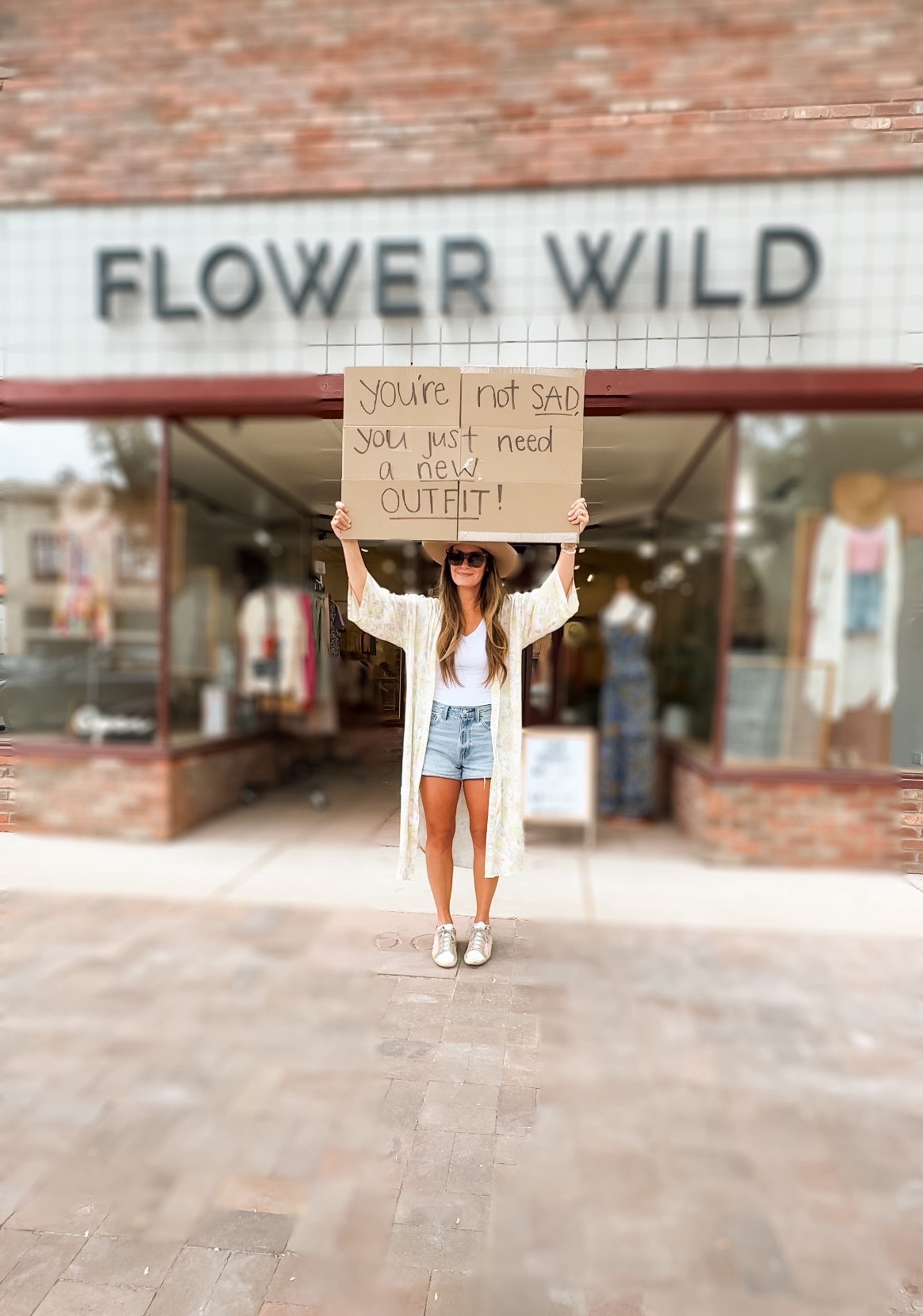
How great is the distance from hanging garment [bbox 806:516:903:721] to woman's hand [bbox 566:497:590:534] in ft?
9.79

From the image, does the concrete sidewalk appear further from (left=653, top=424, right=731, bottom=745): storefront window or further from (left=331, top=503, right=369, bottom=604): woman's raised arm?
(left=331, top=503, right=369, bottom=604): woman's raised arm

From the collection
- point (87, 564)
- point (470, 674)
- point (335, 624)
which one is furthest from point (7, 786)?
point (87, 564)

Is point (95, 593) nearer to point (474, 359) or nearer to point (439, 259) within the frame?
point (439, 259)

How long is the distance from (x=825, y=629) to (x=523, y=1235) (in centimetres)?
331

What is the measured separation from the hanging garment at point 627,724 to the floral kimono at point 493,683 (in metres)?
3.39

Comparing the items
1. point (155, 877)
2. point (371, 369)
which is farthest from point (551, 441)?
point (155, 877)

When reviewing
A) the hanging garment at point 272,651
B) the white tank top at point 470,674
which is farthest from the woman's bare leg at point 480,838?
the hanging garment at point 272,651

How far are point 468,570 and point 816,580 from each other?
3281mm

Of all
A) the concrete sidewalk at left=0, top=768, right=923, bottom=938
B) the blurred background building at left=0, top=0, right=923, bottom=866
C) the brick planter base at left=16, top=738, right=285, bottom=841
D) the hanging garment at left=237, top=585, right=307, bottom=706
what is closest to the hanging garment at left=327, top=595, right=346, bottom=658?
the blurred background building at left=0, top=0, right=923, bottom=866

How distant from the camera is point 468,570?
1.43 m

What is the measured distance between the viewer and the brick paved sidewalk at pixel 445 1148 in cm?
158

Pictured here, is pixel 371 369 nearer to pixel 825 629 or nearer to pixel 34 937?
pixel 34 937

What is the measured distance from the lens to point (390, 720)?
152 centimetres

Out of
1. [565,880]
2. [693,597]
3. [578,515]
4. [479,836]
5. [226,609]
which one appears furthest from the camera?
[226,609]
